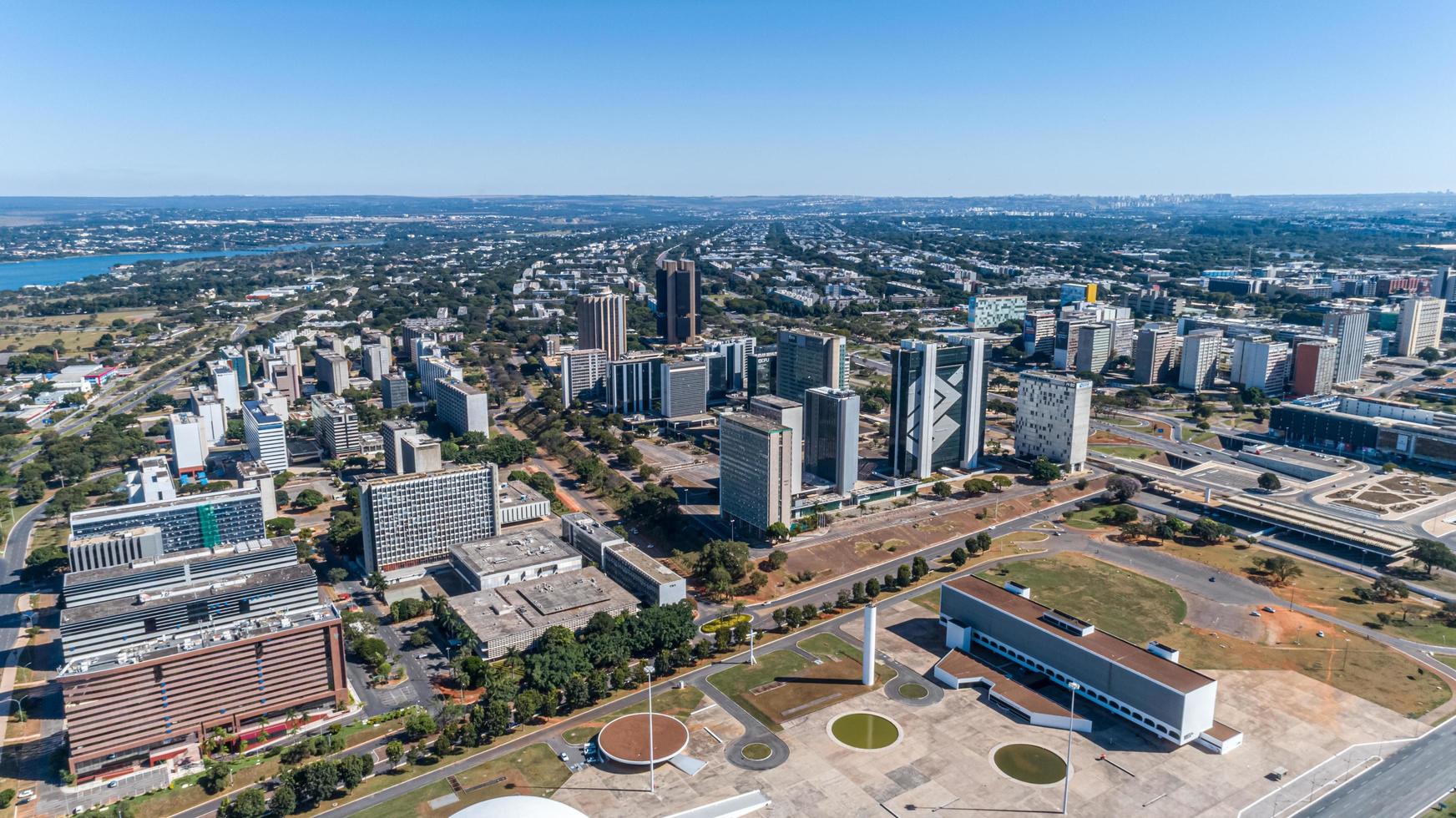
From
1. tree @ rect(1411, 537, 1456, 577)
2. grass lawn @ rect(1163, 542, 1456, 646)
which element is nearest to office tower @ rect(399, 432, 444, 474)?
grass lawn @ rect(1163, 542, 1456, 646)

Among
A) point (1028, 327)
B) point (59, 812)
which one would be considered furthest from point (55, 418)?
point (1028, 327)

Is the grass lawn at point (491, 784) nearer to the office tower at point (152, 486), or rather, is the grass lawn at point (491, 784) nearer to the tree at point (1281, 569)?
the office tower at point (152, 486)

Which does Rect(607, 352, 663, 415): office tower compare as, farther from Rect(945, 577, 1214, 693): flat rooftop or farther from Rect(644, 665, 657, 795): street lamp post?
Rect(644, 665, 657, 795): street lamp post

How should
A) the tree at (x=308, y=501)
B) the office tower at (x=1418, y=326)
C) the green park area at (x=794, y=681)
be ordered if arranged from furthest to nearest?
the office tower at (x=1418, y=326) → the tree at (x=308, y=501) → the green park area at (x=794, y=681)

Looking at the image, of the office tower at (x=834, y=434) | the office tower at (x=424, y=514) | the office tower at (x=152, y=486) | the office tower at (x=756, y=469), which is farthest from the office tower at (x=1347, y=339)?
the office tower at (x=152, y=486)

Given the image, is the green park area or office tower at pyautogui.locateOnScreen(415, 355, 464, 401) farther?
office tower at pyautogui.locateOnScreen(415, 355, 464, 401)

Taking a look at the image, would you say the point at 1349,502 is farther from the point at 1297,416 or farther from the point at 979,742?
the point at 979,742

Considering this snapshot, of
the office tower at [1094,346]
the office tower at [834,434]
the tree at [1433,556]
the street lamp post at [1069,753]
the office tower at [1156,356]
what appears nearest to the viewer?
the street lamp post at [1069,753]
